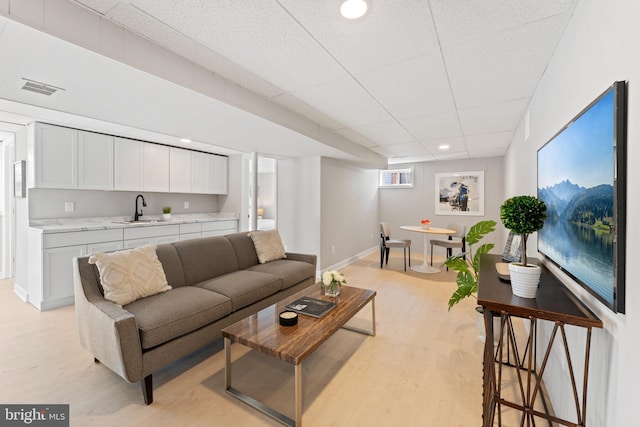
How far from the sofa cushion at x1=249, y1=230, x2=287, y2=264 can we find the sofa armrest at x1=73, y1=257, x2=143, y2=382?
5.58ft

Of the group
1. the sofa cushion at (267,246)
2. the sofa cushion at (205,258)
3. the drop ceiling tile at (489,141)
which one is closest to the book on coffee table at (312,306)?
the sofa cushion at (205,258)

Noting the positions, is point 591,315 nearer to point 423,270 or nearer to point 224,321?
point 224,321

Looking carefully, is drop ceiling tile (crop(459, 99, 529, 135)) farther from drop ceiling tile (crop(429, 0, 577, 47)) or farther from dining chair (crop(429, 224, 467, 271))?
dining chair (crop(429, 224, 467, 271))

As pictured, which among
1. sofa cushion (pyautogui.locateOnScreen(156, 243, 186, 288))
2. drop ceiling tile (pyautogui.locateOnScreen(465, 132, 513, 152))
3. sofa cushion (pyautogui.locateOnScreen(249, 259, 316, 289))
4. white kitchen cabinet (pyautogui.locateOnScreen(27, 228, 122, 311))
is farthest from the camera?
drop ceiling tile (pyautogui.locateOnScreen(465, 132, 513, 152))

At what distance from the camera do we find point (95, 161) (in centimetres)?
393

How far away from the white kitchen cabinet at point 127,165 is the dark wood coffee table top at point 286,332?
356cm

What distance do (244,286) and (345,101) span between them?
2088mm

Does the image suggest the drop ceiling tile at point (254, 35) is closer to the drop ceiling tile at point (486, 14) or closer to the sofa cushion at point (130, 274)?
the drop ceiling tile at point (486, 14)

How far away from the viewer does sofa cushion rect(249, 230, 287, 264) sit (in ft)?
11.5

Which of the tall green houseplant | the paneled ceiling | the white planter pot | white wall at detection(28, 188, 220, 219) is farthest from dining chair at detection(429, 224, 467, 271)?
white wall at detection(28, 188, 220, 219)

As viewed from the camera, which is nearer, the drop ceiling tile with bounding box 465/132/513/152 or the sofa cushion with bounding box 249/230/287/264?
the sofa cushion with bounding box 249/230/287/264

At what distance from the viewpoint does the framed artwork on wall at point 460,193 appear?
618cm

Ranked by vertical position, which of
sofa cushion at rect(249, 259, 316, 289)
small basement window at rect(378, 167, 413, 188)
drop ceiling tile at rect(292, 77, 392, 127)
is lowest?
sofa cushion at rect(249, 259, 316, 289)

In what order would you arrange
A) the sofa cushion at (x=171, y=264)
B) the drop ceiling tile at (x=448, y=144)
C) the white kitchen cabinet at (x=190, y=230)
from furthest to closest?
the white kitchen cabinet at (x=190, y=230) → the drop ceiling tile at (x=448, y=144) → the sofa cushion at (x=171, y=264)
